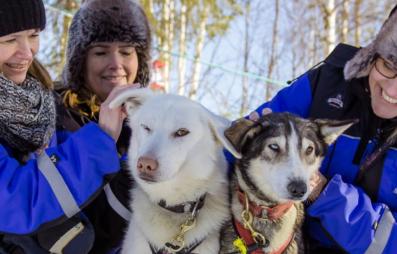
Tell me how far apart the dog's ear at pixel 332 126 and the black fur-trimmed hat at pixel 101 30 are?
1403 millimetres

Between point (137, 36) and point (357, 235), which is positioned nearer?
point (357, 235)

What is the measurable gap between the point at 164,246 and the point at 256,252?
439 mm

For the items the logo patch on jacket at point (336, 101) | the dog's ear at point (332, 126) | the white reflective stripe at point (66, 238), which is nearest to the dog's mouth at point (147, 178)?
the white reflective stripe at point (66, 238)

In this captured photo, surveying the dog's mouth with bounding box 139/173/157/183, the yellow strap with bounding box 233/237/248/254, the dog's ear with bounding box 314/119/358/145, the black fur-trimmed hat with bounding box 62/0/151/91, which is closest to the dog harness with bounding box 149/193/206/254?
the yellow strap with bounding box 233/237/248/254

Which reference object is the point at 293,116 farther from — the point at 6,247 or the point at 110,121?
the point at 6,247

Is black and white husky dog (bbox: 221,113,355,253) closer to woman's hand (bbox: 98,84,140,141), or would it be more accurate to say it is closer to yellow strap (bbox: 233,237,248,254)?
yellow strap (bbox: 233,237,248,254)

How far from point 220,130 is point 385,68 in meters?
0.91

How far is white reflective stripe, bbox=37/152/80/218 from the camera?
2.19 m

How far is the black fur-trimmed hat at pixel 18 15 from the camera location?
7.54ft

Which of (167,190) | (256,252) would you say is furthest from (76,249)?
(256,252)

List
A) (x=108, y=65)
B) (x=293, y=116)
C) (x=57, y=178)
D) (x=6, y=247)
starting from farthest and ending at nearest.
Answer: (x=108, y=65) < (x=293, y=116) < (x=6, y=247) < (x=57, y=178)

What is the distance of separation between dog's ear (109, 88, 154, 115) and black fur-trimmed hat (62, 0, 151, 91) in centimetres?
83

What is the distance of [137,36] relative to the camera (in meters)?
3.30

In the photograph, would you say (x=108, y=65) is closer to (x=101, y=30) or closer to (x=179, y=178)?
(x=101, y=30)
